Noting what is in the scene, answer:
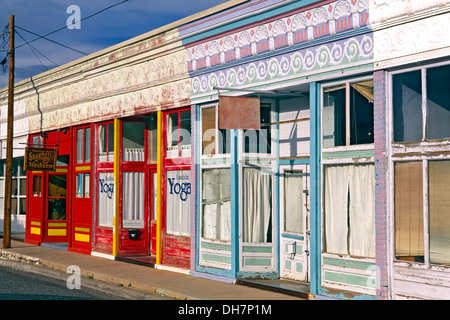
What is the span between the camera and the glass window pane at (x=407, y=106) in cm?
980

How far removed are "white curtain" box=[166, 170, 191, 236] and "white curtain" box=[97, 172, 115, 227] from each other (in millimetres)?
3039

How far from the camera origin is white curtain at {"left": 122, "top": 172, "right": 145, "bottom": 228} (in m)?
18.2

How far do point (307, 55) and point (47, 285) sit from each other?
22.9 feet

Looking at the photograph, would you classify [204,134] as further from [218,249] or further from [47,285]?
[47,285]

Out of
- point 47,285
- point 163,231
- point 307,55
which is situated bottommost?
point 47,285

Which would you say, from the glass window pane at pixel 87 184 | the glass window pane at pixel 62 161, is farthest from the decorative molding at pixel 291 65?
the glass window pane at pixel 62 161

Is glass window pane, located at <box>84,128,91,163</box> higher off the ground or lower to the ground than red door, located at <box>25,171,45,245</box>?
higher

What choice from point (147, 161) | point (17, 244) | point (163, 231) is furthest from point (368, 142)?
point (17, 244)

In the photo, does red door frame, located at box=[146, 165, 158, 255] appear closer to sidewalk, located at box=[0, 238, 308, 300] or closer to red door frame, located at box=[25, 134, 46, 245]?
sidewalk, located at box=[0, 238, 308, 300]

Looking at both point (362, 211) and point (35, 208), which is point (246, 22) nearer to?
point (362, 211)

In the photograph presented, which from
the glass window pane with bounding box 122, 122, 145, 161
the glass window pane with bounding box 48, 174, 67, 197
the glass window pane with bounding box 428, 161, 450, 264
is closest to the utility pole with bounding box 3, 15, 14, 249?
the glass window pane with bounding box 48, 174, 67, 197

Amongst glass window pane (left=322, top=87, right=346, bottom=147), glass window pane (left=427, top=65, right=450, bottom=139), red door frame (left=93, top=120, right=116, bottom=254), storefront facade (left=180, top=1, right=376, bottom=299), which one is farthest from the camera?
red door frame (left=93, top=120, right=116, bottom=254)

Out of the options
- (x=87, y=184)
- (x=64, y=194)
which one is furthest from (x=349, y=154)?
(x=64, y=194)
